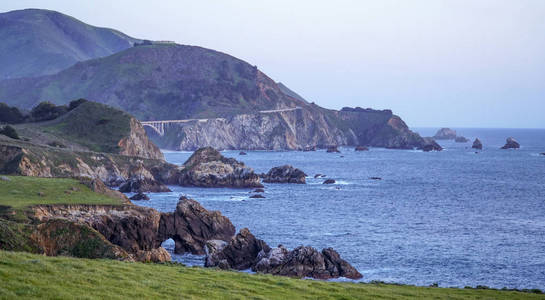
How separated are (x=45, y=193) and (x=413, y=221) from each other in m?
44.5

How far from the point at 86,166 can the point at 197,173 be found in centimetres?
2278

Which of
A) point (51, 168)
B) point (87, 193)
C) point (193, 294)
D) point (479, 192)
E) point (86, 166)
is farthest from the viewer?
point (479, 192)

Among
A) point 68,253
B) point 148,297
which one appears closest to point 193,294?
point 148,297

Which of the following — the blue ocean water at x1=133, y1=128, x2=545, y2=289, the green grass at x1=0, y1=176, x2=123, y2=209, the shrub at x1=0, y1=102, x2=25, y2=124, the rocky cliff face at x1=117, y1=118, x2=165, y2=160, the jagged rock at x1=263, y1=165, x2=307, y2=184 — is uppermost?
the shrub at x1=0, y1=102, x2=25, y2=124

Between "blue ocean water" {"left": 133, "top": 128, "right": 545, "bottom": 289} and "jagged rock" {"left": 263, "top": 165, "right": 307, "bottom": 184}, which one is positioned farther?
"jagged rock" {"left": 263, "top": 165, "right": 307, "bottom": 184}

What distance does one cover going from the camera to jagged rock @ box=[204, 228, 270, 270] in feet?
163

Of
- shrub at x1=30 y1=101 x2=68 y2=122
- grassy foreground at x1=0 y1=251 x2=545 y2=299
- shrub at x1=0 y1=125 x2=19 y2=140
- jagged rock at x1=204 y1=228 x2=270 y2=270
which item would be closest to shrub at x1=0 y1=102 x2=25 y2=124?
shrub at x1=30 y1=101 x2=68 y2=122

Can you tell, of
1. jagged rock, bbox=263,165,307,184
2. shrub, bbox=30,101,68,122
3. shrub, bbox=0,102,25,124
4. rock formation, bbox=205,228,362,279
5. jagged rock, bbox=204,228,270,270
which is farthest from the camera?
shrub, bbox=30,101,68,122

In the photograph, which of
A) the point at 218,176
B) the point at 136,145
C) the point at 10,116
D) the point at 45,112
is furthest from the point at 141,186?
the point at 10,116

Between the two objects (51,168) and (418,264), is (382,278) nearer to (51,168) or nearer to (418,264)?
(418,264)

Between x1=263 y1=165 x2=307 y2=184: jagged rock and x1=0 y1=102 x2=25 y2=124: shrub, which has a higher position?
x1=0 y1=102 x2=25 y2=124: shrub

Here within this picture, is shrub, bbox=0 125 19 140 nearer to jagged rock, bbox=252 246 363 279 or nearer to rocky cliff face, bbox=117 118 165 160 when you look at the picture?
rocky cliff face, bbox=117 118 165 160

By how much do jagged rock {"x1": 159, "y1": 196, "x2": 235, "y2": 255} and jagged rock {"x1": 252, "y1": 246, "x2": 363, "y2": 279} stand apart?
37.9ft

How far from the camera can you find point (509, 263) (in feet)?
179
